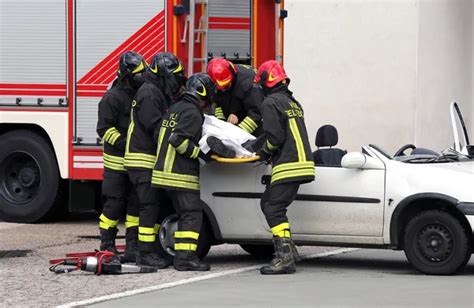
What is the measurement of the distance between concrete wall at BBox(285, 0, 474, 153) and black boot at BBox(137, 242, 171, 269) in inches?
453

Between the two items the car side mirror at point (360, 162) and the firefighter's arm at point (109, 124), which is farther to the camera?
the firefighter's arm at point (109, 124)

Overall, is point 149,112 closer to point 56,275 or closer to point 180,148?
point 180,148

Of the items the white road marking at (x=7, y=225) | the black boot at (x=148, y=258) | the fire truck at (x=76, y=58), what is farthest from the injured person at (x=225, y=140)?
the white road marking at (x=7, y=225)

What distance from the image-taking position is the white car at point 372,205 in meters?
10.1

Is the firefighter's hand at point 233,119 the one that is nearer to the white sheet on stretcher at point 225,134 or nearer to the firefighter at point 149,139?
the white sheet on stretcher at point 225,134

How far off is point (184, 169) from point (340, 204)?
1.38m

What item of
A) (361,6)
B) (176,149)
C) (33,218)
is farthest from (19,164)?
(361,6)

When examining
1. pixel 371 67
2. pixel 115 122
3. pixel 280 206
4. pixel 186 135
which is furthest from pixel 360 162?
pixel 371 67

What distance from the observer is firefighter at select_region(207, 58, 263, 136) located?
440 inches

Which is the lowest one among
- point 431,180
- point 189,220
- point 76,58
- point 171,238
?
point 171,238

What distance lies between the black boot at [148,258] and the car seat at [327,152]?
5.33 ft

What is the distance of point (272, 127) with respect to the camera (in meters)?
10.3

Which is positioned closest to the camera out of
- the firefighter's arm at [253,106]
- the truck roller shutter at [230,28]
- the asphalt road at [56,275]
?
the asphalt road at [56,275]

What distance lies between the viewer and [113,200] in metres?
11.3
